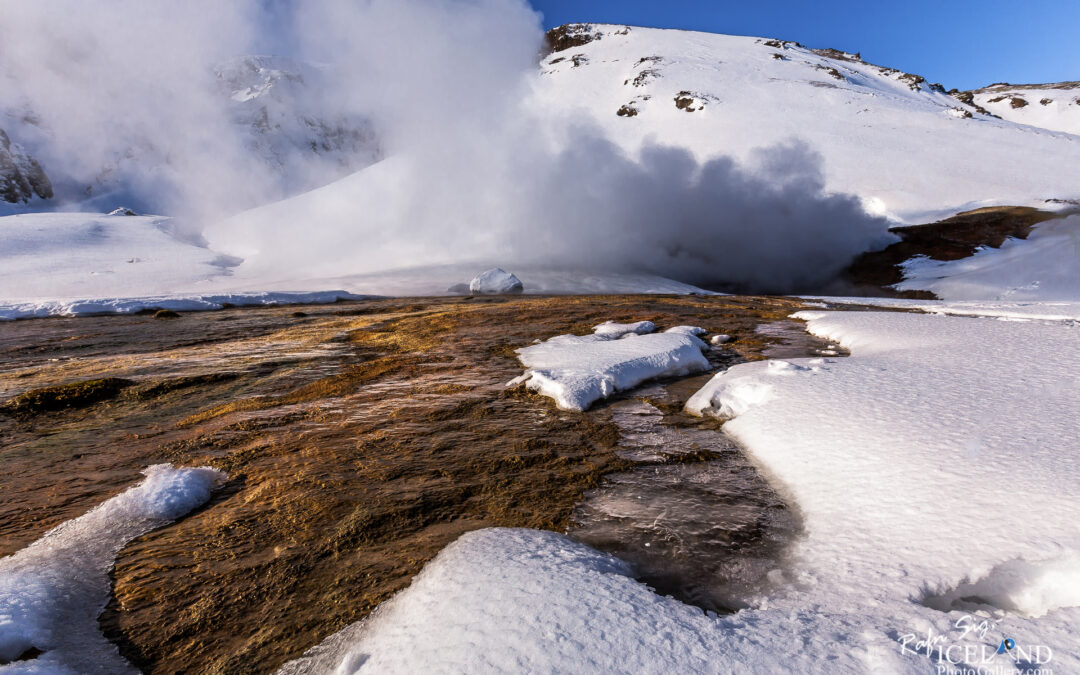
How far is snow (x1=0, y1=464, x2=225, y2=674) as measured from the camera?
1814 mm

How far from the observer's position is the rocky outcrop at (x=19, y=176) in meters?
61.1

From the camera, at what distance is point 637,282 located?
23109 millimetres

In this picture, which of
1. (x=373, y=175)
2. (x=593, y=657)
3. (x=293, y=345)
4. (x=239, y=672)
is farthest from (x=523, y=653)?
(x=373, y=175)

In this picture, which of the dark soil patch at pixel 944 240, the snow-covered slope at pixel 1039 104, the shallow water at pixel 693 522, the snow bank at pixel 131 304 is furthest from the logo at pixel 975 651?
the snow-covered slope at pixel 1039 104

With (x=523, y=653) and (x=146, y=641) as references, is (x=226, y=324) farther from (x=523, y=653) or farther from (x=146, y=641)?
(x=523, y=653)

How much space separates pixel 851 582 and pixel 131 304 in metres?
17.0

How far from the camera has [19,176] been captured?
206 feet

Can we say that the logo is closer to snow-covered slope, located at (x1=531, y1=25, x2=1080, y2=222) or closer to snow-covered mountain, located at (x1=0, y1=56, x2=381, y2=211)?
snow-covered slope, located at (x1=531, y1=25, x2=1080, y2=222)

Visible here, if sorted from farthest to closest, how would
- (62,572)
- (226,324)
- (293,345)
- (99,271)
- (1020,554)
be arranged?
1. (99,271)
2. (226,324)
3. (293,345)
4. (62,572)
5. (1020,554)

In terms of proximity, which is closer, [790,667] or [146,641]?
[790,667]

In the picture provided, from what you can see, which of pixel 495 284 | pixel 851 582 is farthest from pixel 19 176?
pixel 851 582

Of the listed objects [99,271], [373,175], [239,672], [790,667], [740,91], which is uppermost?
[740,91]

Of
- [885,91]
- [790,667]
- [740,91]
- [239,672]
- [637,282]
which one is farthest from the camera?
[885,91]

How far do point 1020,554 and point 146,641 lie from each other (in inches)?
132
